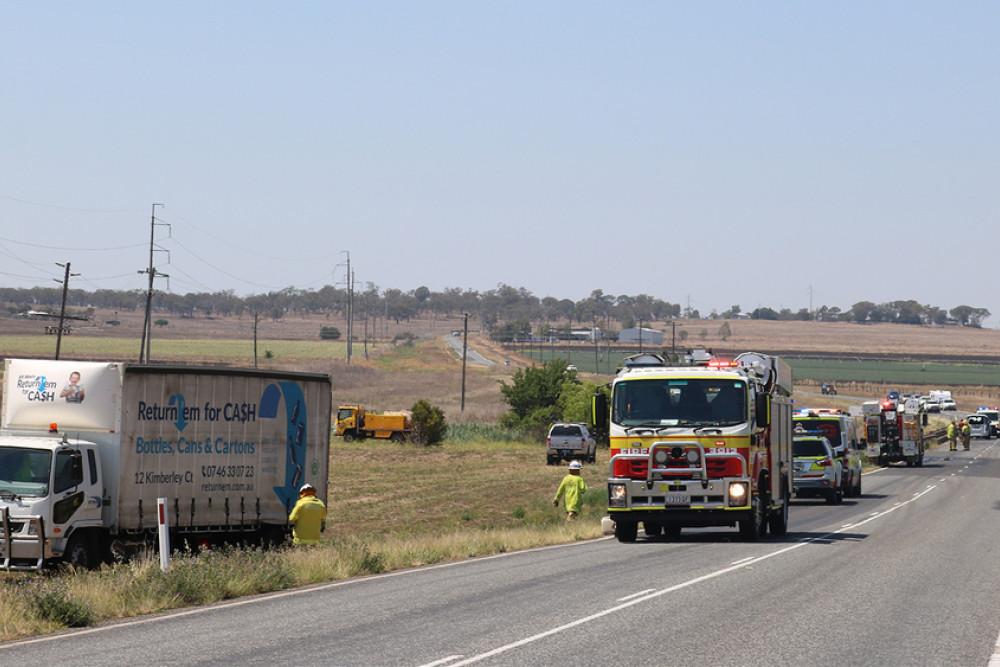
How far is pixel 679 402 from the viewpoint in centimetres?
2078

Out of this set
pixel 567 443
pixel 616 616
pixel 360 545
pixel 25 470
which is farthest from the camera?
pixel 567 443

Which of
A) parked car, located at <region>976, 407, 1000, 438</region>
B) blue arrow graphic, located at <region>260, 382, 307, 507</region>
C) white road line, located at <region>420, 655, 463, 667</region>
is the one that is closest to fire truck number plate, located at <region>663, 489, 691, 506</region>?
blue arrow graphic, located at <region>260, 382, 307, 507</region>

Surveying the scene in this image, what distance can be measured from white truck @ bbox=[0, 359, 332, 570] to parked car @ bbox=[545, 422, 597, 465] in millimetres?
33558

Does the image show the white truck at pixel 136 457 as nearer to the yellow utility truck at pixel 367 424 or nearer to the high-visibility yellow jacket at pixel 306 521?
the high-visibility yellow jacket at pixel 306 521

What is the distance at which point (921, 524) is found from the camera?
87.9ft

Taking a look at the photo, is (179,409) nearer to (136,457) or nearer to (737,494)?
(136,457)

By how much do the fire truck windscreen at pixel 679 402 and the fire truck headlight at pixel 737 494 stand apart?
106 cm

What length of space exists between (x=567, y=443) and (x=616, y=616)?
44089 mm

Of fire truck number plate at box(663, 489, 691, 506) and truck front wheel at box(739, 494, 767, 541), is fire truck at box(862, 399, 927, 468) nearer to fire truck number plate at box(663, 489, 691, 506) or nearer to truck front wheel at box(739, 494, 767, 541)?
truck front wheel at box(739, 494, 767, 541)

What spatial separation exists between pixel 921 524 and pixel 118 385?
17.3 m

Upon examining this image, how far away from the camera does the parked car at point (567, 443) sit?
56.4m

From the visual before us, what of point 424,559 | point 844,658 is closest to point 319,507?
point 424,559

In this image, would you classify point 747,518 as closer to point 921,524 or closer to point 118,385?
point 921,524

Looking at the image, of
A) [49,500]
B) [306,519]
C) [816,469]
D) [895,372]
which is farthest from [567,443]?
[895,372]
